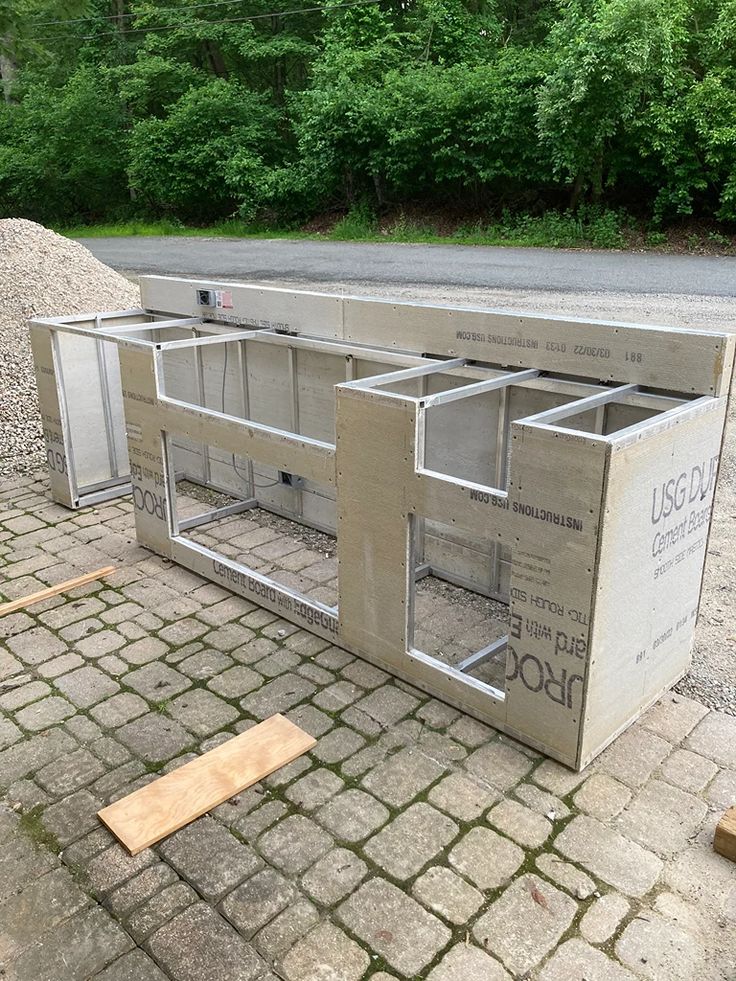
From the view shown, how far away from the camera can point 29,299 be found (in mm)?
9094

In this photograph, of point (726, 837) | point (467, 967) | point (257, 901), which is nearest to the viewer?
point (467, 967)

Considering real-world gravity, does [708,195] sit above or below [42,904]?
above

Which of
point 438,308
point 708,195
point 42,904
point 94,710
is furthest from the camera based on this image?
point 708,195

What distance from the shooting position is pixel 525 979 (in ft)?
8.42

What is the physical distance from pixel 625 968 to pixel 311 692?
1.88 m

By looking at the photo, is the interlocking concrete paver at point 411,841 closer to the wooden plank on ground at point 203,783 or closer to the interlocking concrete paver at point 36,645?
the wooden plank on ground at point 203,783

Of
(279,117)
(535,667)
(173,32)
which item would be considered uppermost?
(173,32)

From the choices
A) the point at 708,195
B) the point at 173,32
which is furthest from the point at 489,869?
the point at 173,32

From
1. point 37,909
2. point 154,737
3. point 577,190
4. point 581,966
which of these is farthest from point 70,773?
point 577,190

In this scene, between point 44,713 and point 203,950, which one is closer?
point 203,950

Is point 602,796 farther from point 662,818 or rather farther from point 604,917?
point 604,917

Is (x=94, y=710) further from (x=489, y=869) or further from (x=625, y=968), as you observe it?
(x=625, y=968)

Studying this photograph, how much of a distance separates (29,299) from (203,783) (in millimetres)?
7194

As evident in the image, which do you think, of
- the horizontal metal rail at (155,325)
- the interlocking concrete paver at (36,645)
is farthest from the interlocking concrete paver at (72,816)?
the horizontal metal rail at (155,325)
